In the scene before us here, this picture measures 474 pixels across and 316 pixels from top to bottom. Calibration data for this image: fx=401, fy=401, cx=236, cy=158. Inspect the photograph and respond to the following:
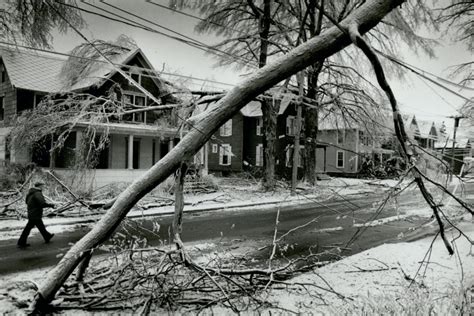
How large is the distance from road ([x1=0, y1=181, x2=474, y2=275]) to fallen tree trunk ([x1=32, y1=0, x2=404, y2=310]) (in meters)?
1.31

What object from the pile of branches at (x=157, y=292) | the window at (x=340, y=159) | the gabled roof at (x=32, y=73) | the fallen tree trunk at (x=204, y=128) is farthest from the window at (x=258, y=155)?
the fallen tree trunk at (x=204, y=128)

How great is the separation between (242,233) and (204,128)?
6764 millimetres

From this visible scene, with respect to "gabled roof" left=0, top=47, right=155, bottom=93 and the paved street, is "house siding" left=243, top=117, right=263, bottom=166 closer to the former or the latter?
"gabled roof" left=0, top=47, right=155, bottom=93

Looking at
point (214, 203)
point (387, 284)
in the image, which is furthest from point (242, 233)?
point (214, 203)

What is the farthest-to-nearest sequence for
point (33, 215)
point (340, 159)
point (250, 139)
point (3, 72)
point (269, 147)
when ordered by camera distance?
point (340, 159)
point (250, 139)
point (3, 72)
point (269, 147)
point (33, 215)

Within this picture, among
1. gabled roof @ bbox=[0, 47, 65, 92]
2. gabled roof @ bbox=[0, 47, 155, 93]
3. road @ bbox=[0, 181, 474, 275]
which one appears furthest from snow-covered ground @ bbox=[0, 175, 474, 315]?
gabled roof @ bbox=[0, 47, 65, 92]

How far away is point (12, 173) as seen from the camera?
58.7 feet

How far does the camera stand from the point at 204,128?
457 cm

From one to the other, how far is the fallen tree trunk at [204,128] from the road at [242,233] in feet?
4.31

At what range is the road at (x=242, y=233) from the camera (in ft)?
25.8

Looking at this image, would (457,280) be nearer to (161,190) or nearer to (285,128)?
→ (161,190)

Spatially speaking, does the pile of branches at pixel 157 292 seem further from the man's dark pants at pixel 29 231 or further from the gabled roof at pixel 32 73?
the gabled roof at pixel 32 73

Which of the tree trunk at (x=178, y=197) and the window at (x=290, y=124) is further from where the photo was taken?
the window at (x=290, y=124)

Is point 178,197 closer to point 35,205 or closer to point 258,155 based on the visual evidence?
point 35,205
